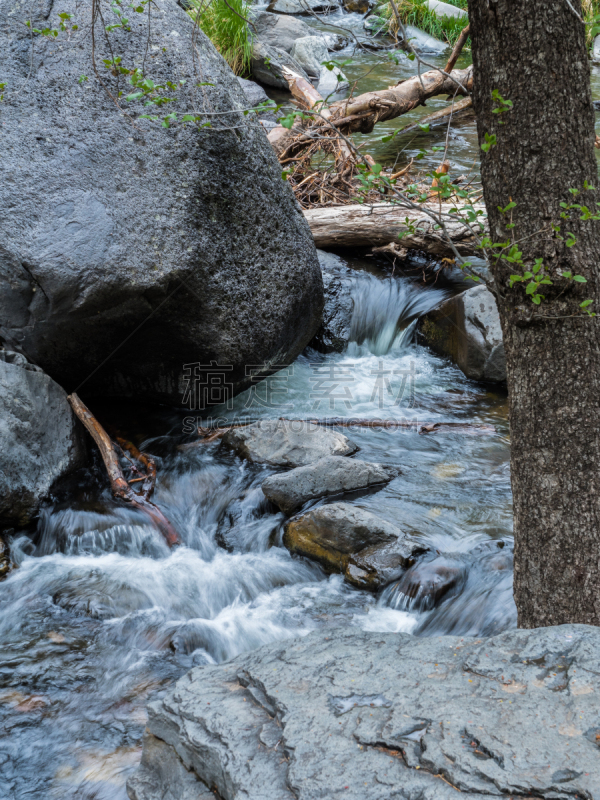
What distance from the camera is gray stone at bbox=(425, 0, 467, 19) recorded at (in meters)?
15.1

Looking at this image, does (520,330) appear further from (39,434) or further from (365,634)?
(39,434)

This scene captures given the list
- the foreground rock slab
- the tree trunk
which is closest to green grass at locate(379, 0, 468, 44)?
the tree trunk

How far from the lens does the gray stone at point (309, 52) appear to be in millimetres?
13492

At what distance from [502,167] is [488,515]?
2756 millimetres

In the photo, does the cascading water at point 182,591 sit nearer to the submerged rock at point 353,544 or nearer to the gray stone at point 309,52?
the submerged rock at point 353,544

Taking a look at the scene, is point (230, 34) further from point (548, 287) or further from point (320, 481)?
point (548, 287)

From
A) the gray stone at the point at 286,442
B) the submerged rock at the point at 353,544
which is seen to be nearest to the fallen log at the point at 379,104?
the gray stone at the point at 286,442

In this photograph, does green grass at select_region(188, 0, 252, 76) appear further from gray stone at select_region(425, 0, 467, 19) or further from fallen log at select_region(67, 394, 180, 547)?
fallen log at select_region(67, 394, 180, 547)

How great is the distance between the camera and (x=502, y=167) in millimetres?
A: 1987

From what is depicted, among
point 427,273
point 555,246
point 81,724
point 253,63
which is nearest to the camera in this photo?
point 555,246

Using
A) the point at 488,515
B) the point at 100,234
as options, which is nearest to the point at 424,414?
the point at 488,515

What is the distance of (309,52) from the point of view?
13.6 metres

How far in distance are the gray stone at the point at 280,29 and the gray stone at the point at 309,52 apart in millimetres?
589

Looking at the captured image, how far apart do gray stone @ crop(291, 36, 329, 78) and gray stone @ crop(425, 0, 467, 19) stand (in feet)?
11.0
